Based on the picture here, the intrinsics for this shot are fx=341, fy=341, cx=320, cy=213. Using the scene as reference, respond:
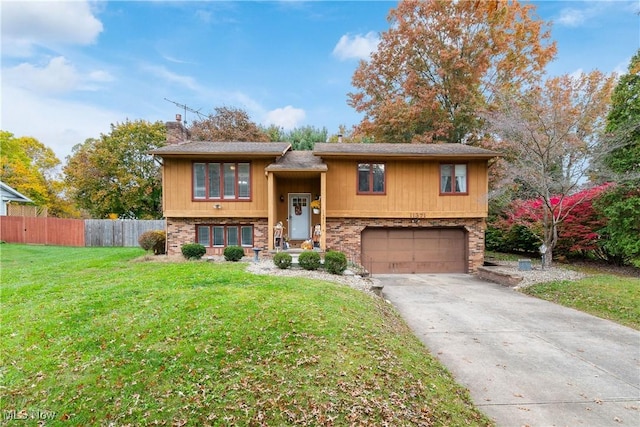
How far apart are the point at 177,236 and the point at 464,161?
39.3ft

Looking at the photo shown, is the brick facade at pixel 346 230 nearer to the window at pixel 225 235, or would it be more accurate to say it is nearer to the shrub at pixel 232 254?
the window at pixel 225 235

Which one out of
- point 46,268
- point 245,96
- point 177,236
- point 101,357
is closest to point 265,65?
point 245,96

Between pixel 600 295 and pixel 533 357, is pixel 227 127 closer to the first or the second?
pixel 600 295

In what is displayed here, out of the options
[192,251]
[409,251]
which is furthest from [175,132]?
[409,251]

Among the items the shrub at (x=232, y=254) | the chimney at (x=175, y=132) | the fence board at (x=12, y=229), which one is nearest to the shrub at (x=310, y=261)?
the shrub at (x=232, y=254)

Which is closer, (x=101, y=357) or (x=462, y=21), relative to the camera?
(x=101, y=357)

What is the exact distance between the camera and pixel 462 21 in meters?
20.0

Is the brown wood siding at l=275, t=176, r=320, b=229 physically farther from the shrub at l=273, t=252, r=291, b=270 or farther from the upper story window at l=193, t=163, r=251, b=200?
the shrub at l=273, t=252, r=291, b=270

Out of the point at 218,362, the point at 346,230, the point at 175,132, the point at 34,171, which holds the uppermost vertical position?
the point at 34,171

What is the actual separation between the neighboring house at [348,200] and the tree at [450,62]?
21.2ft

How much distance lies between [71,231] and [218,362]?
2100cm

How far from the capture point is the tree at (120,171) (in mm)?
24234

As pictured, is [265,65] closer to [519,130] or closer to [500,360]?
[519,130]

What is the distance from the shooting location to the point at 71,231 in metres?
20.1
